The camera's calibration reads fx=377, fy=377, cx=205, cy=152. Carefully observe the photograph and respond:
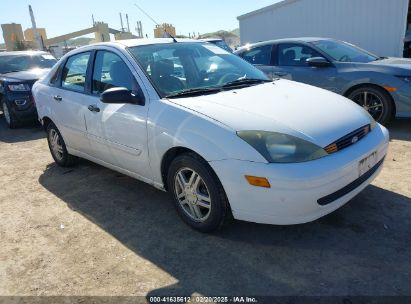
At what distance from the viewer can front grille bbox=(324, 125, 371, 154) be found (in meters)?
2.68

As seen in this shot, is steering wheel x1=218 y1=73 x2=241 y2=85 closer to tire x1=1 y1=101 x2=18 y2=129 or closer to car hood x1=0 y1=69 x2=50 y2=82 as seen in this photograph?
car hood x1=0 y1=69 x2=50 y2=82

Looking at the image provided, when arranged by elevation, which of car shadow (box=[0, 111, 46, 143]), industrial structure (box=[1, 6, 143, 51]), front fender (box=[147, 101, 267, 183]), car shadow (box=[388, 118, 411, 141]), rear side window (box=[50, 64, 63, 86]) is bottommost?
car shadow (box=[388, 118, 411, 141])

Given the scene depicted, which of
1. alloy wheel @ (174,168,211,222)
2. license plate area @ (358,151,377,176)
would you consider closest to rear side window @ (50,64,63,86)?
alloy wheel @ (174,168,211,222)

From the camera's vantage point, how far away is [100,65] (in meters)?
3.94

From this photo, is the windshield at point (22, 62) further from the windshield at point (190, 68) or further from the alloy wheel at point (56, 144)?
the windshield at point (190, 68)

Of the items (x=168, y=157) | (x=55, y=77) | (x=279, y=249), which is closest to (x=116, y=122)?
(x=168, y=157)

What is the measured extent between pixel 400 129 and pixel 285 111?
376cm

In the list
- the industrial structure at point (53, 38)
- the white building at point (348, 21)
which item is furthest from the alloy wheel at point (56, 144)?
the industrial structure at point (53, 38)

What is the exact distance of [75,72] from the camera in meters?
4.38

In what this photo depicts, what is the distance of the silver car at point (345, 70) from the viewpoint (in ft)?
18.3

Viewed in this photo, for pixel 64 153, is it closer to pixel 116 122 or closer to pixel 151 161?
pixel 116 122

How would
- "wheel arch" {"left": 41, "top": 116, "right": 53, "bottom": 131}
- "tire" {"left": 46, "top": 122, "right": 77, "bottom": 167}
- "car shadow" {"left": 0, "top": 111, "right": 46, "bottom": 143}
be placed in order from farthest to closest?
"car shadow" {"left": 0, "top": 111, "right": 46, "bottom": 143}
"wheel arch" {"left": 41, "top": 116, "right": 53, "bottom": 131}
"tire" {"left": 46, "top": 122, "right": 77, "bottom": 167}

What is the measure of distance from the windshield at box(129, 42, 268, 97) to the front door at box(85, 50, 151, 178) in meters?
0.20

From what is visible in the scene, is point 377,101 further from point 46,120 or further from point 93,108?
A: point 46,120
